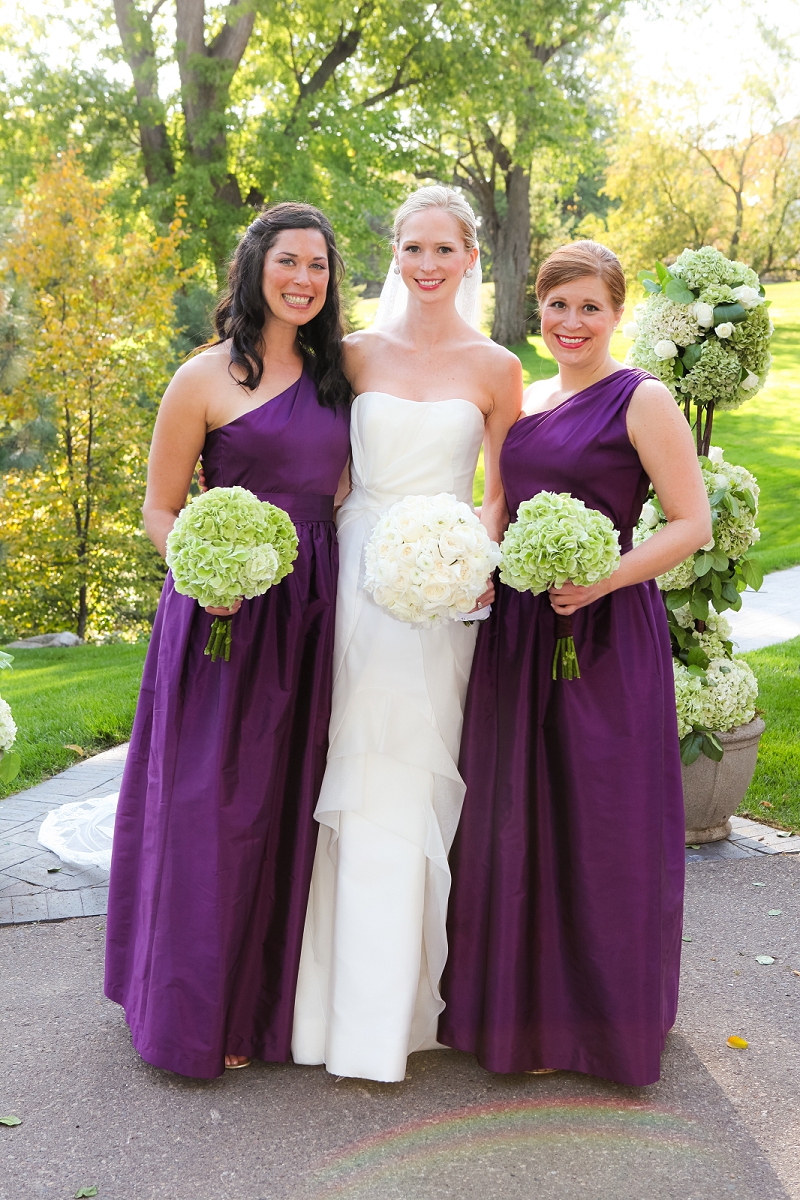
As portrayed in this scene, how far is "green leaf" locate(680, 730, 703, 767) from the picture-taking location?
16.9 feet

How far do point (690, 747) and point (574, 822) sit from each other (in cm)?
211

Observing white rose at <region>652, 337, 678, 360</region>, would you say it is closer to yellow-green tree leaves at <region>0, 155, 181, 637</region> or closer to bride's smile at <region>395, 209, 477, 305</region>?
bride's smile at <region>395, 209, 477, 305</region>

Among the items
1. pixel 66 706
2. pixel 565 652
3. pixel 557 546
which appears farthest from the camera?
pixel 66 706

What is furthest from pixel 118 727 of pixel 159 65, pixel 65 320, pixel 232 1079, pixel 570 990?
pixel 159 65

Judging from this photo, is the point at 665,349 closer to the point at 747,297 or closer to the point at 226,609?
the point at 747,297

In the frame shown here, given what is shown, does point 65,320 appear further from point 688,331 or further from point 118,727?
point 688,331

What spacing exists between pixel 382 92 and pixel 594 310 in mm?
18677

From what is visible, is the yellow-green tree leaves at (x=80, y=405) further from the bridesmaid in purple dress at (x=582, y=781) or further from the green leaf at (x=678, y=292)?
the bridesmaid in purple dress at (x=582, y=781)

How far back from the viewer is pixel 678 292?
484 cm

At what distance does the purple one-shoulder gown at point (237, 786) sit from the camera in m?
3.27

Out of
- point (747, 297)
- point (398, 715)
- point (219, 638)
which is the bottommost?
point (398, 715)

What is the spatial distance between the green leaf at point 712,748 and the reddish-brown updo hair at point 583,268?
258 cm

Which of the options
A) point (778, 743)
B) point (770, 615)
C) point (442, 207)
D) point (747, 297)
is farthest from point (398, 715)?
point (770, 615)

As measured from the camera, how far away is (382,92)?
19766 mm
